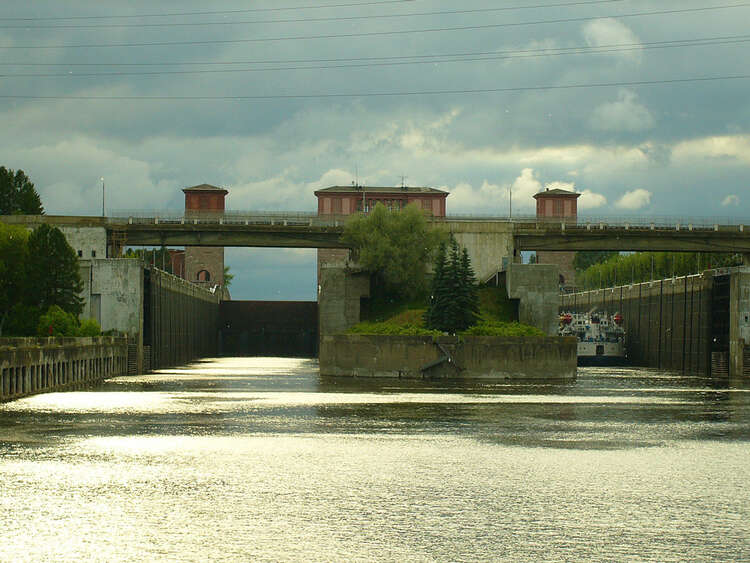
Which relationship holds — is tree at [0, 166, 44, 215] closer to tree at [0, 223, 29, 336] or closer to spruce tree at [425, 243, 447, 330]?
tree at [0, 223, 29, 336]

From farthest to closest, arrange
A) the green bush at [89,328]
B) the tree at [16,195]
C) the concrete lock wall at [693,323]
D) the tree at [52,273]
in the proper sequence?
the tree at [16,195] < the concrete lock wall at [693,323] < the tree at [52,273] < the green bush at [89,328]

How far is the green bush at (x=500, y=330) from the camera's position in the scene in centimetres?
9200

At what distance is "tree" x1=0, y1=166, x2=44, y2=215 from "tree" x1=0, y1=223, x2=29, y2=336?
51.2 metres

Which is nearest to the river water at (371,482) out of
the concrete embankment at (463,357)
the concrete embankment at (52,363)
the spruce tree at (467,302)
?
the concrete embankment at (52,363)

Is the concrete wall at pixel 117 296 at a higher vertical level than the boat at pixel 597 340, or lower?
higher

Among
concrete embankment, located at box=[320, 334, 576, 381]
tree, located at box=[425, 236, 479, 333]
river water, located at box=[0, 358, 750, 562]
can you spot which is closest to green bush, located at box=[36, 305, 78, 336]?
concrete embankment, located at box=[320, 334, 576, 381]

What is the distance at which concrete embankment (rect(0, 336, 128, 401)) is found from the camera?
6481 centimetres

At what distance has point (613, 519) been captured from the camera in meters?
28.5

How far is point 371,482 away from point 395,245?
7638 cm

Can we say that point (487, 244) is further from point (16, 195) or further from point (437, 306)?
point (16, 195)

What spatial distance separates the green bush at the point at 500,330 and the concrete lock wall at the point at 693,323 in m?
20.2

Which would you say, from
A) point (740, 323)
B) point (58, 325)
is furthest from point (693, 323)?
point (58, 325)

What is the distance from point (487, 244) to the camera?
4707 inches

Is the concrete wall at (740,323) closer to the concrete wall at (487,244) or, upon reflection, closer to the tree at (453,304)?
the concrete wall at (487,244)
